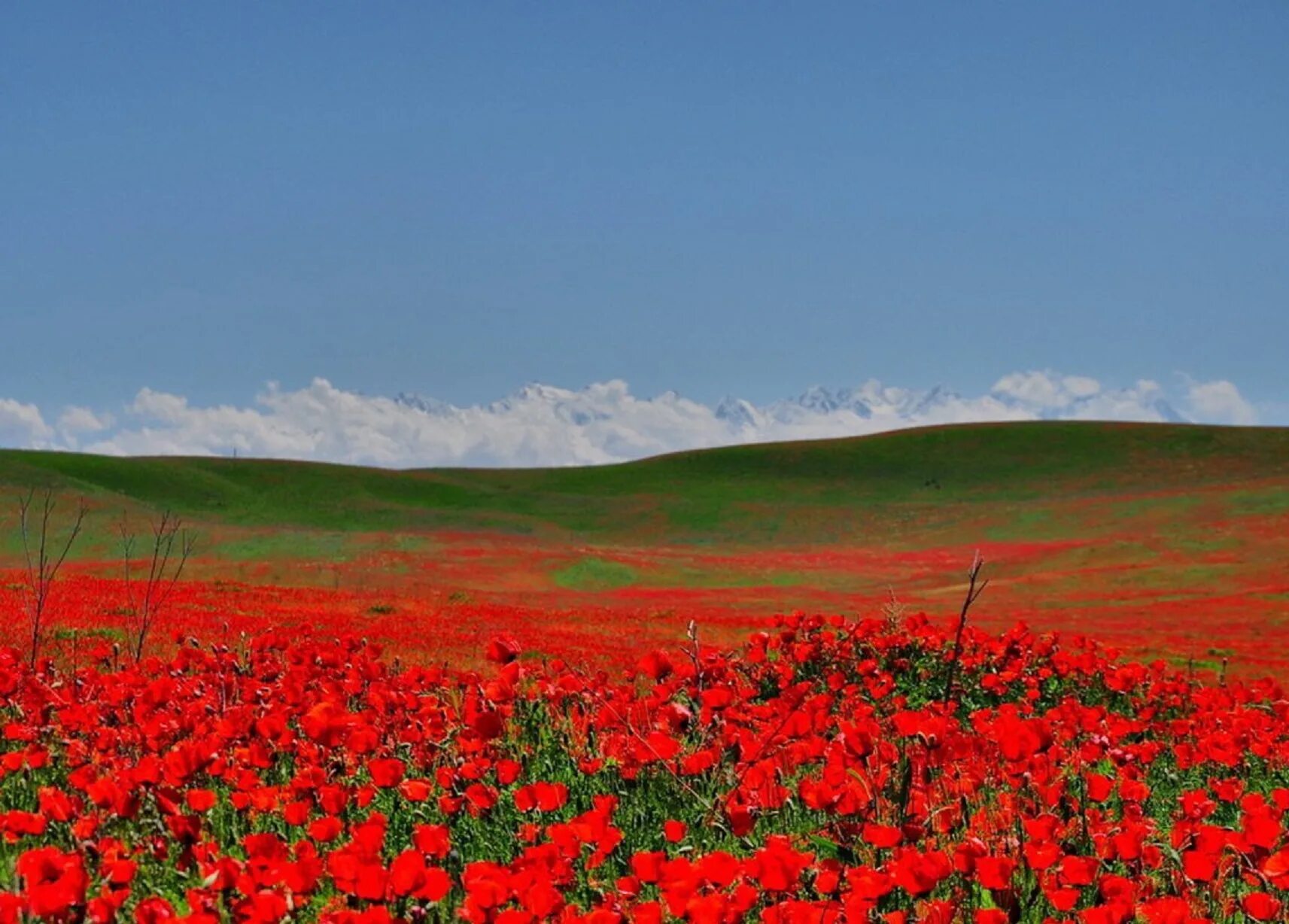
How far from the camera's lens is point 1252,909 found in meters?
3.04

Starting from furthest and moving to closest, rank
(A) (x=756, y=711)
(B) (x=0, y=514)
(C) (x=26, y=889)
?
(B) (x=0, y=514), (A) (x=756, y=711), (C) (x=26, y=889)

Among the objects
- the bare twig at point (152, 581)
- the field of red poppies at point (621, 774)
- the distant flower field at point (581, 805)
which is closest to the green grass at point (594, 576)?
the bare twig at point (152, 581)

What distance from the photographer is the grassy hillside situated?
65.2 meters

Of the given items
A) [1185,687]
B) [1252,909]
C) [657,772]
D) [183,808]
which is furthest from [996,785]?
[1185,687]

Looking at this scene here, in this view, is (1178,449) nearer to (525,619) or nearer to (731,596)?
(731,596)

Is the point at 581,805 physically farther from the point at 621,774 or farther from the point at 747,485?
the point at 747,485

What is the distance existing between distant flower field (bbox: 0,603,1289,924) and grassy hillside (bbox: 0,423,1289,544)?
50.7 metres

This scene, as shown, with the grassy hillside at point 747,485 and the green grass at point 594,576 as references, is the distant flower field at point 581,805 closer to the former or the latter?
the green grass at point 594,576

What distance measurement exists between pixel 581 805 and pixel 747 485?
77254 mm

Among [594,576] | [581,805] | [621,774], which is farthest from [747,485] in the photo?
[621,774]

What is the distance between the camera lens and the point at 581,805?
5367 mm

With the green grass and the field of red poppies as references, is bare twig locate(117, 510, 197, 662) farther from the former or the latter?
the green grass

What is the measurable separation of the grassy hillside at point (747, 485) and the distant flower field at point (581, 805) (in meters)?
50.7

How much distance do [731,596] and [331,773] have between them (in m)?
32.5
